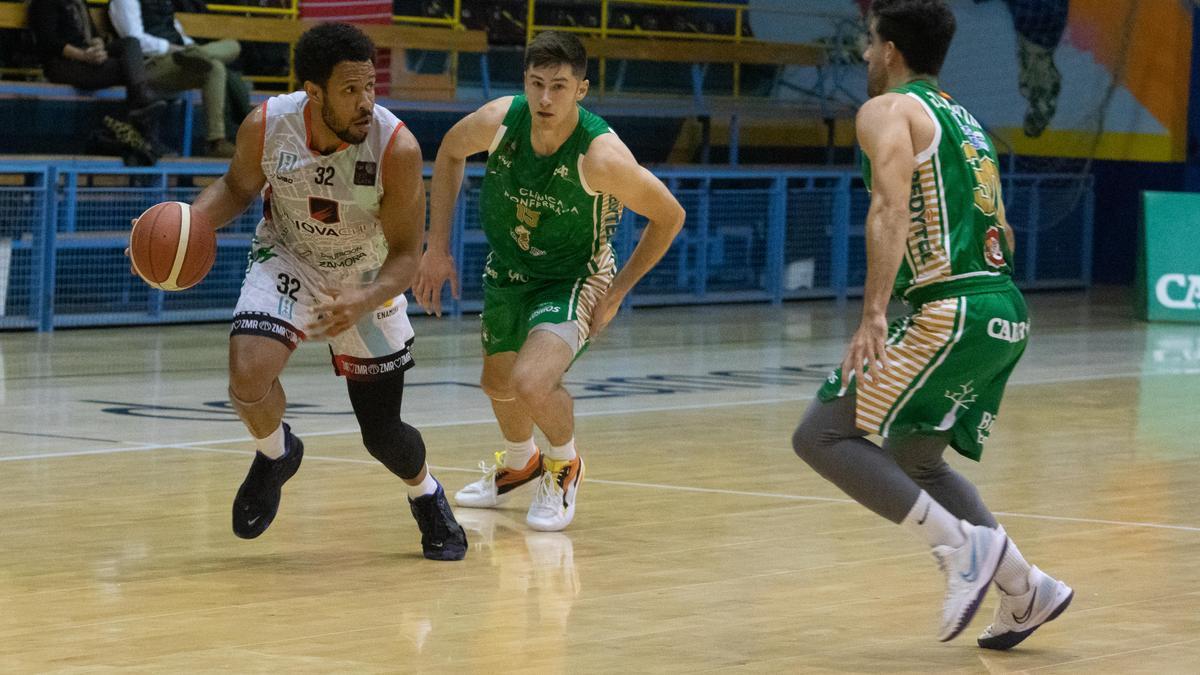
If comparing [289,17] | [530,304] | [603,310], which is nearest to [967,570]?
[603,310]

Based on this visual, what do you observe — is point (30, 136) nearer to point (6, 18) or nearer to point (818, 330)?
point (6, 18)

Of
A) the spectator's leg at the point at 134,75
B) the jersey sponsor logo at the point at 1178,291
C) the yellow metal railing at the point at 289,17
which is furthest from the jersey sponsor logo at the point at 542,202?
the jersey sponsor logo at the point at 1178,291

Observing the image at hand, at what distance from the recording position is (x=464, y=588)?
5.80 m

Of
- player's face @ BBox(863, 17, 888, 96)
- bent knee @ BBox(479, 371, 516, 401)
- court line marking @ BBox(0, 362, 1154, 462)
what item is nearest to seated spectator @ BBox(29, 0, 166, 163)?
court line marking @ BBox(0, 362, 1154, 462)

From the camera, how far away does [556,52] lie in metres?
6.49

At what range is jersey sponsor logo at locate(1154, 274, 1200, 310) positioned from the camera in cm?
1664

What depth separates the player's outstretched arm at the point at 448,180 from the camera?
681 centimetres

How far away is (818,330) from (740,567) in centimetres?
940

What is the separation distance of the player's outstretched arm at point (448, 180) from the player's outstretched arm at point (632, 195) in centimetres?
38

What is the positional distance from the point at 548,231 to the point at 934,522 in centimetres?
225

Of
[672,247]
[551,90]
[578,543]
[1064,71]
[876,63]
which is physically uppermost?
[876,63]

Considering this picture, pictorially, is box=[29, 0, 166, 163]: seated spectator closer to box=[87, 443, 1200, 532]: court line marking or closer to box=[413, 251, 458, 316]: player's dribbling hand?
box=[87, 443, 1200, 532]: court line marking

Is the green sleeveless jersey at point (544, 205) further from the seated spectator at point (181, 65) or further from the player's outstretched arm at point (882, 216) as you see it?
the seated spectator at point (181, 65)

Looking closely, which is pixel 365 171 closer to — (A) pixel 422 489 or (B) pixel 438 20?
(A) pixel 422 489
